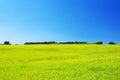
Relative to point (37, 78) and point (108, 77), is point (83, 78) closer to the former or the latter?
point (108, 77)

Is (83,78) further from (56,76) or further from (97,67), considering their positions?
(97,67)

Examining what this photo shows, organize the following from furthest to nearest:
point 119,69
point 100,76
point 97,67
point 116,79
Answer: point 97,67
point 119,69
point 100,76
point 116,79

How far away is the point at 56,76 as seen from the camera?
27.9 m

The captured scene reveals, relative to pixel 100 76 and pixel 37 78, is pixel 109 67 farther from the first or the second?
pixel 37 78

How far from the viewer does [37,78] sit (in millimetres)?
26922

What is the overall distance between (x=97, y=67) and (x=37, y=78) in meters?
9.67

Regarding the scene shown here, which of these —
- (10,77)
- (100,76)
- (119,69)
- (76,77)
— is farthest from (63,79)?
(119,69)

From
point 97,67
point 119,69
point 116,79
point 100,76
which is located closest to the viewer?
point 116,79

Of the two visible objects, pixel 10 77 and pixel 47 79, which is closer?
pixel 47 79

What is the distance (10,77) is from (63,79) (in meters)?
5.56


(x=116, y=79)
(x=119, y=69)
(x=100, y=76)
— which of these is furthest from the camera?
(x=119, y=69)

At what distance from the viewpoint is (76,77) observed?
26.8 metres

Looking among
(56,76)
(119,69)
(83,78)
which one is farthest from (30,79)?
(119,69)

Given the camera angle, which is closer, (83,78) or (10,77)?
(83,78)
